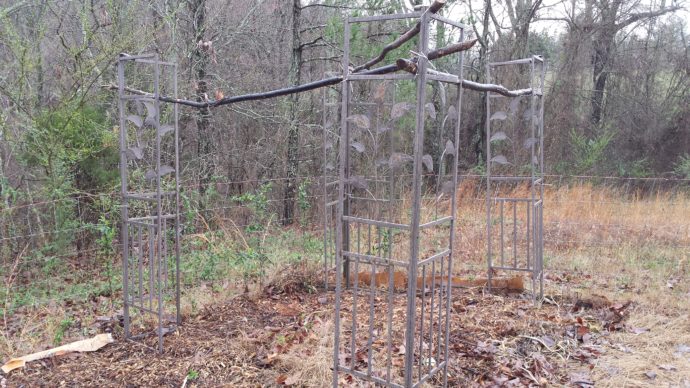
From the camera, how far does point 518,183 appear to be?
9992 mm

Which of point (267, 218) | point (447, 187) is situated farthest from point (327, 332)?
point (267, 218)

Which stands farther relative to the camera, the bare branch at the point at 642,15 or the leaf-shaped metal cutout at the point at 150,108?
the bare branch at the point at 642,15

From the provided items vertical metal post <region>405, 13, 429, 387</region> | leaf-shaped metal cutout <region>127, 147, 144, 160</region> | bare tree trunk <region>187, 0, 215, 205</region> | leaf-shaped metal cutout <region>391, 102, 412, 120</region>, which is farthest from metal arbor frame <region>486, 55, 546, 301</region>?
bare tree trunk <region>187, 0, 215, 205</region>

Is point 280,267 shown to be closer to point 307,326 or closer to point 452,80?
point 307,326

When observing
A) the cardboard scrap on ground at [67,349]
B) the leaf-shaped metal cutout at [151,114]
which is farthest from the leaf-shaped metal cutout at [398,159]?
the cardboard scrap on ground at [67,349]

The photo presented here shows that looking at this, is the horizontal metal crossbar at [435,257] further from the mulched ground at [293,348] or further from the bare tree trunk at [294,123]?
the bare tree trunk at [294,123]

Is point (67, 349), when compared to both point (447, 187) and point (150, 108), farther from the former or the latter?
point (447, 187)

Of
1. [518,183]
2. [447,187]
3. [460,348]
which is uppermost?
[447,187]

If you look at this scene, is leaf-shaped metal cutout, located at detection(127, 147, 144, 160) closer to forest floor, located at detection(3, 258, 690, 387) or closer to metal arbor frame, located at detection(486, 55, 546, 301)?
forest floor, located at detection(3, 258, 690, 387)

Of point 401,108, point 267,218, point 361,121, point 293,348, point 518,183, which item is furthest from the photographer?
point 518,183

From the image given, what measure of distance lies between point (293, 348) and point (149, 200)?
1.51m

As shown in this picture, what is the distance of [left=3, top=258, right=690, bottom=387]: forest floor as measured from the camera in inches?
137

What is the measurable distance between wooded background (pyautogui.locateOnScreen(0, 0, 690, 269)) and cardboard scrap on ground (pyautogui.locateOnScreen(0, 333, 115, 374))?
882 mm

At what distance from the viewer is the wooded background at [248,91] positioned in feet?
20.0
